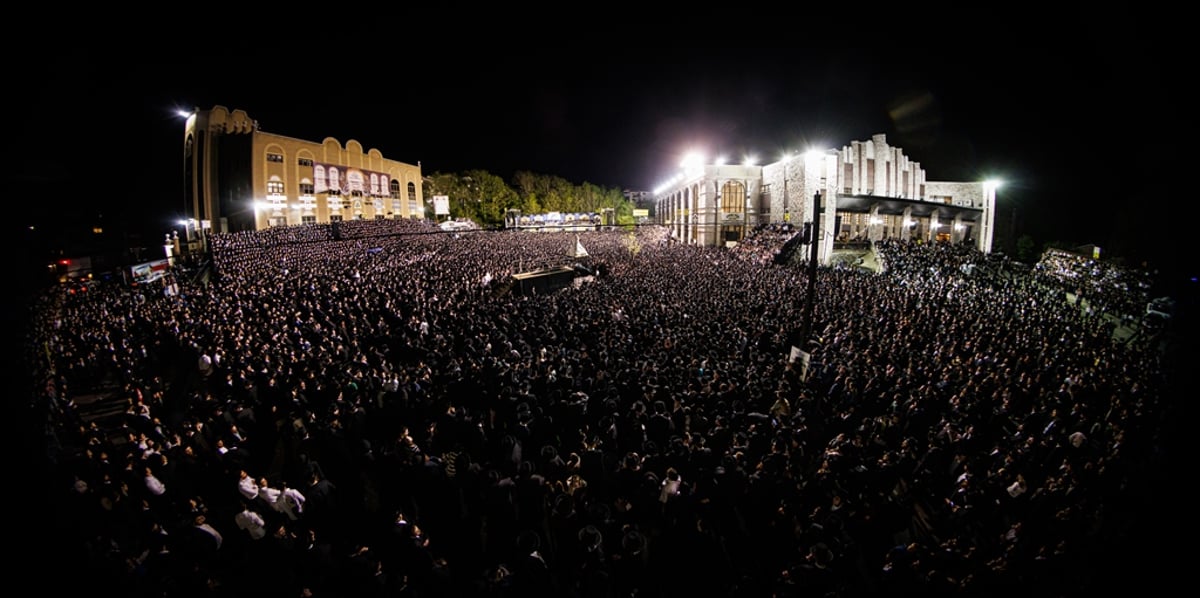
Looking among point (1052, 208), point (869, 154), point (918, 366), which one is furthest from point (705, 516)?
point (1052, 208)

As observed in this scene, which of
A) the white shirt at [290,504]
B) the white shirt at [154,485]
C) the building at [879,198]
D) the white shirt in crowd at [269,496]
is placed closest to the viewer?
the white shirt in crowd at [269,496]

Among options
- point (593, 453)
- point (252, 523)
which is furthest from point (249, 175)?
point (593, 453)

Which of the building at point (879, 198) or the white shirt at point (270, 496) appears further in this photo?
the building at point (879, 198)

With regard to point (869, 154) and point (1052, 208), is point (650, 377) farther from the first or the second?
point (1052, 208)

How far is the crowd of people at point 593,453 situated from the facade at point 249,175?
2890cm

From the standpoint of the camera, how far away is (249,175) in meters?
35.8

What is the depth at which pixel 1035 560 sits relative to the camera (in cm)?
378

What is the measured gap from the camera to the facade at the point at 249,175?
36094 millimetres

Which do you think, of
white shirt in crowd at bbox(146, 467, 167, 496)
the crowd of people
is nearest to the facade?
the crowd of people

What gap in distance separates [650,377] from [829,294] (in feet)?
33.2

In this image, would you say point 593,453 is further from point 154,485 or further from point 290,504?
point 154,485

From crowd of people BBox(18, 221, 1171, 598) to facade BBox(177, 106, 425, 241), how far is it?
2890 cm

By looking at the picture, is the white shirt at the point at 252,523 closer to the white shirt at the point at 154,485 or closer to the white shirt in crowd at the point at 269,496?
the white shirt in crowd at the point at 269,496

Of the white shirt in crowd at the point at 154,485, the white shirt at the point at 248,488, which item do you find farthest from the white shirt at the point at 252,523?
the white shirt in crowd at the point at 154,485
